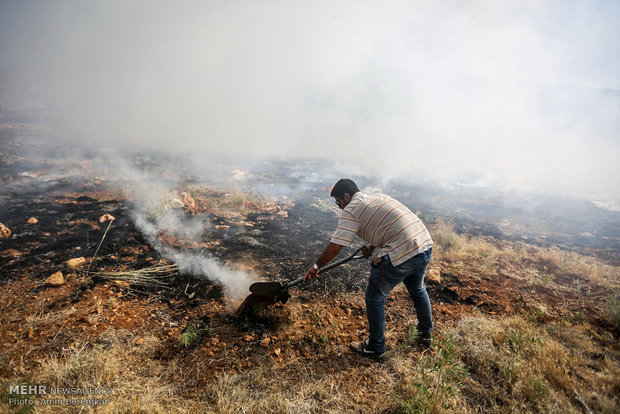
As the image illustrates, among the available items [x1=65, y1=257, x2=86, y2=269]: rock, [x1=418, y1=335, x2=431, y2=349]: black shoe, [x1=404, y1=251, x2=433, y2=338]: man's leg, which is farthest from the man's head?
[x1=65, y1=257, x2=86, y2=269]: rock

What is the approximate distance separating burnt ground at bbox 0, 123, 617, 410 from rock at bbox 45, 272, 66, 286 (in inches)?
3.5

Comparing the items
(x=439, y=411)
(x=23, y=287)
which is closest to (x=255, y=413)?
(x=439, y=411)

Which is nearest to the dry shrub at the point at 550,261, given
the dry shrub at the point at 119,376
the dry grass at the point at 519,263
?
the dry grass at the point at 519,263

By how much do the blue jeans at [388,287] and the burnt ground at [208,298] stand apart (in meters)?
0.49

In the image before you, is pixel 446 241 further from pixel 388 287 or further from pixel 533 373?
pixel 388 287

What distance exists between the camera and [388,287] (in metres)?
2.59

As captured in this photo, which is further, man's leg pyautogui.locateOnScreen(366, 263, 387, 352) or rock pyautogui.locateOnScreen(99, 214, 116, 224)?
rock pyautogui.locateOnScreen(99, 214, 116, 224)

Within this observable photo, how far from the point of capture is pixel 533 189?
1762cm

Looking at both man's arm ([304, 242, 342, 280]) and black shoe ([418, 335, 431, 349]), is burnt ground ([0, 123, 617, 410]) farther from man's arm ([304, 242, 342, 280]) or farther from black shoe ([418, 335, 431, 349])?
man's arm ([304, 242, 342, 280])

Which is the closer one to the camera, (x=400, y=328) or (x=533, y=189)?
(x=400, y=328)

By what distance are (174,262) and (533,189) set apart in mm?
23590

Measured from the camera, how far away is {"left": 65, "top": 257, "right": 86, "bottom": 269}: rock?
3903mm

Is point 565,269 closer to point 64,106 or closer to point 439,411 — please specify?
point 439,411

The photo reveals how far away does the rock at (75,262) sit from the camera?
3.90m
